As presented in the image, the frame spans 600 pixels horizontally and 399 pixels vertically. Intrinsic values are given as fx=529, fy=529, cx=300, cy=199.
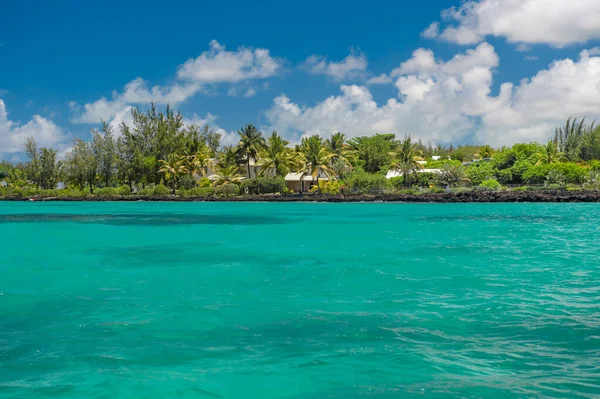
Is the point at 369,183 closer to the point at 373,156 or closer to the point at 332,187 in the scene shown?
the point at 332,187

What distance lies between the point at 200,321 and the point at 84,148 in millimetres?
87963

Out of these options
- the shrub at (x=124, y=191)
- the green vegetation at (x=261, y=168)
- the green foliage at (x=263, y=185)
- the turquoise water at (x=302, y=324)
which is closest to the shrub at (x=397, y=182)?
the green vegetation at (x=261, y=168)

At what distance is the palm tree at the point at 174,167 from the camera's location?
275 feet

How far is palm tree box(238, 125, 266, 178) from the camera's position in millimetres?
81875

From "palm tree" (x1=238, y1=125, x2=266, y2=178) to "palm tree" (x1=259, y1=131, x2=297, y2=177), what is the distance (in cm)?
156

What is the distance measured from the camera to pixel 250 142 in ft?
268

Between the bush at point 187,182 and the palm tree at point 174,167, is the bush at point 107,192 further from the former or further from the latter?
the bush at point 187,182

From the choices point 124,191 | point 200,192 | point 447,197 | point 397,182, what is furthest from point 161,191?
point 447,197

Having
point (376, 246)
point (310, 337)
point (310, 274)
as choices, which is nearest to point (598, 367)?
point (310, 337)

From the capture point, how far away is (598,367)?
741 centimetres

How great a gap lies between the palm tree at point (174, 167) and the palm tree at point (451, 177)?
131 ft

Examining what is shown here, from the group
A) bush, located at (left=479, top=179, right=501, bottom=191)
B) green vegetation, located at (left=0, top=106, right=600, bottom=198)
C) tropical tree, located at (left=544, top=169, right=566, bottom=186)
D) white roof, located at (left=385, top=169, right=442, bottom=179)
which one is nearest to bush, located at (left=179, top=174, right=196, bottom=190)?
green vegetation, located at (left=0, top=106, right=600, bottom=198)

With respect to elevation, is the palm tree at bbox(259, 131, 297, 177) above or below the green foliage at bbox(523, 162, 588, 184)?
above

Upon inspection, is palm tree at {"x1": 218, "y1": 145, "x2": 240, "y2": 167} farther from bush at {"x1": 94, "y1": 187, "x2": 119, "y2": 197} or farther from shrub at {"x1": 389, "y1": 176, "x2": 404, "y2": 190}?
shrub at {"x1": 389, "y1": 176, "x2": 404, "y2": 190}
